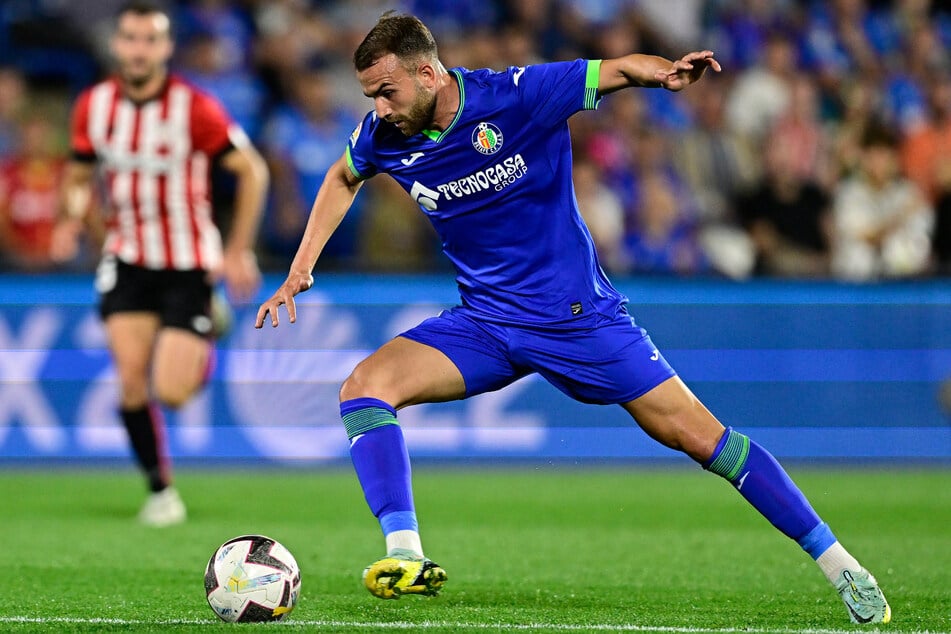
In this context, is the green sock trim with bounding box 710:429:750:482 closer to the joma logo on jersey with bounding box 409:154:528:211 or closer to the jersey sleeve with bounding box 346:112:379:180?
the joma logo on jersey with bounding box 409:154:528:211

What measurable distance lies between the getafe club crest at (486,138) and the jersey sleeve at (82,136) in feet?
12.9

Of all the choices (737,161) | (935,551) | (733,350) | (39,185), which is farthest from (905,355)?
(39,185)

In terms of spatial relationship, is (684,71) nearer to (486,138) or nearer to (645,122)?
(486,138)

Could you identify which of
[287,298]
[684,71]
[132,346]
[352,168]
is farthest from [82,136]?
[684,71]

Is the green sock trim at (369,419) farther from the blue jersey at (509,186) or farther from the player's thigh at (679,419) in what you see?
the player's thigh at (679,419)

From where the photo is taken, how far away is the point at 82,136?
859cm

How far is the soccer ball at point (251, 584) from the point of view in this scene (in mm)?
4973

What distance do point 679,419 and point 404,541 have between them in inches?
41.0

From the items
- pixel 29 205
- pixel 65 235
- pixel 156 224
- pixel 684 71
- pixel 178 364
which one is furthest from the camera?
pixel 29 205

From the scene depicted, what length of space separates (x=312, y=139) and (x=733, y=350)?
3790mm

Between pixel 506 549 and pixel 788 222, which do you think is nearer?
pixel 506 549

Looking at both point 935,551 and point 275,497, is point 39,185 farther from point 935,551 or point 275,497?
point 935,551

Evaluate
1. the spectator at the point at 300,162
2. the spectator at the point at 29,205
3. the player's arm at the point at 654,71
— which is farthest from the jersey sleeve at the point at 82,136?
the player's arm at the point at 654,71

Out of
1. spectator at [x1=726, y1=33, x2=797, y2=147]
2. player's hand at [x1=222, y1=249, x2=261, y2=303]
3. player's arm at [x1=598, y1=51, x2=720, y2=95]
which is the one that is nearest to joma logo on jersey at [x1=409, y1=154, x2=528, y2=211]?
player's arm at [x1=598, y1=51, x2=720, y2=95]
